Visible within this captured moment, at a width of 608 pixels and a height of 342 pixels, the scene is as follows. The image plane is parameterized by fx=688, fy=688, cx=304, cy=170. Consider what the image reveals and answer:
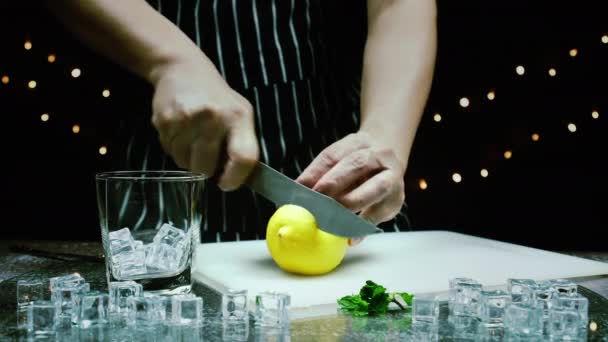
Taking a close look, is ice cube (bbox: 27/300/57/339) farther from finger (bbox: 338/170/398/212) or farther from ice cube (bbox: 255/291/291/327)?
finger (bbox: 338/170/398/212)

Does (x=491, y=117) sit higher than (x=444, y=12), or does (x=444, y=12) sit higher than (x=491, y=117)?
(x=444, y=12)

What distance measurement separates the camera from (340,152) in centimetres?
127

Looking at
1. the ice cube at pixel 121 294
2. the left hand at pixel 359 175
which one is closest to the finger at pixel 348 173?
the left hand at pixel 359 175

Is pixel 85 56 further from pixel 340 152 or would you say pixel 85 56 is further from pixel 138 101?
pixel 340 152

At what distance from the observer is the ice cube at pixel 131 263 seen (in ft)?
3.08

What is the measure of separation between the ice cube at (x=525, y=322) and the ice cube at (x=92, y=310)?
1.61 ft

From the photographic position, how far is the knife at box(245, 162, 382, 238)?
3.42 feet

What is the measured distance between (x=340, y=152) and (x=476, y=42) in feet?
3.54

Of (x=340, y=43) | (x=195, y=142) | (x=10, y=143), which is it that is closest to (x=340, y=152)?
(x=195, y=142)

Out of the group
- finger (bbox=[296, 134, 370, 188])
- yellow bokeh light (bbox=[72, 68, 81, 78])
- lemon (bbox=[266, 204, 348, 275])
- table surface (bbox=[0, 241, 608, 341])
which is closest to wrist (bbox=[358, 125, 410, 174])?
finger (bbox=[296, 134, 370, 188])

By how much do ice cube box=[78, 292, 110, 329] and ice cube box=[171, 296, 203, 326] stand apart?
0.09 metres

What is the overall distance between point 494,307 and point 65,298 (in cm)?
53

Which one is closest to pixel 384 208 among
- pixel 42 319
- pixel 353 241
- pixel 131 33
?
pixel 353 241

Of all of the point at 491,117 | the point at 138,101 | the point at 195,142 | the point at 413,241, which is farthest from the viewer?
the point at 491,117
